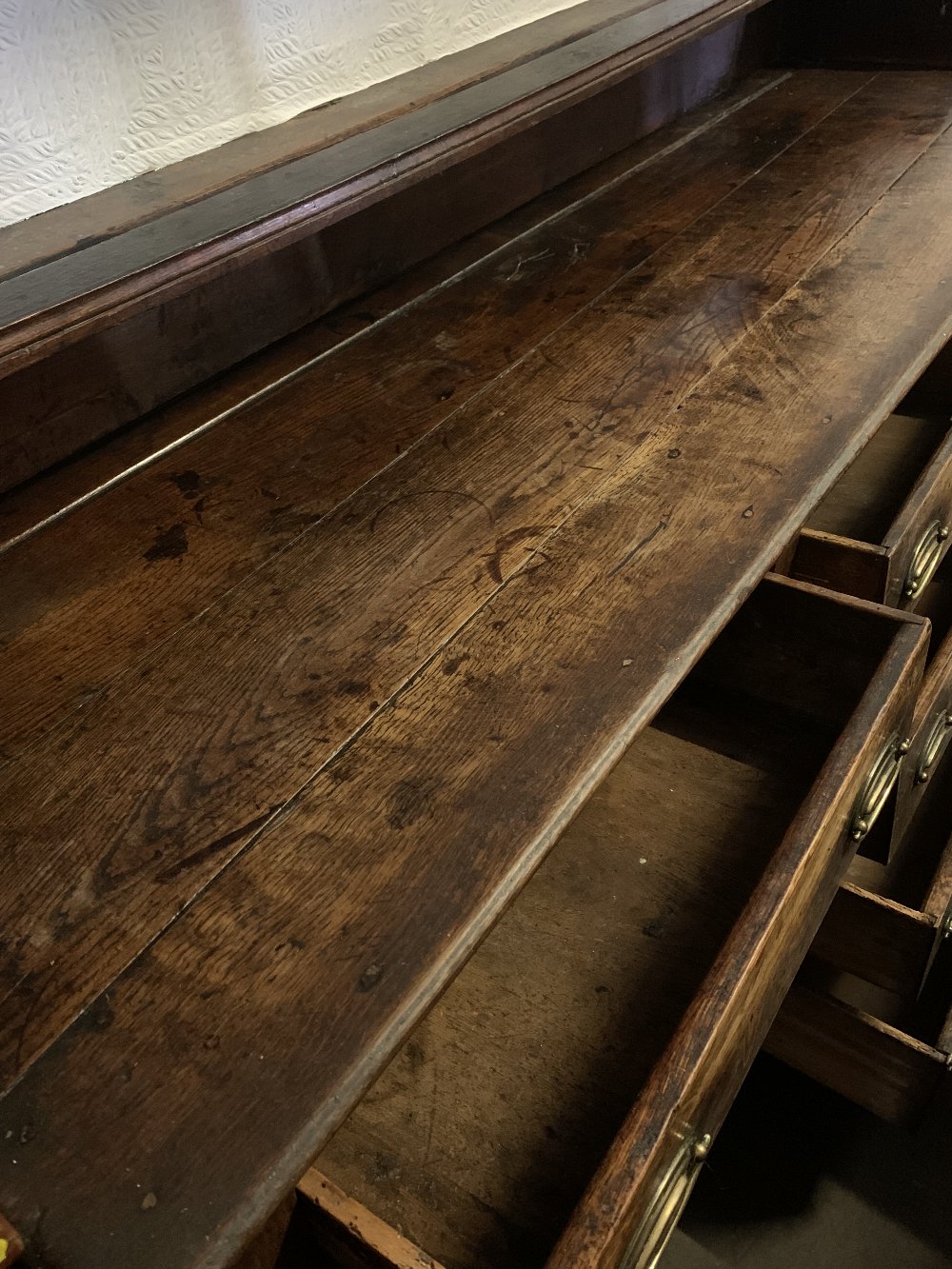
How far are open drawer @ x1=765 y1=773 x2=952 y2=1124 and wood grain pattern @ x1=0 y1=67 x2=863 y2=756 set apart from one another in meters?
0.49

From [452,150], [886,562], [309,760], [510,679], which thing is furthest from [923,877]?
[452,150]

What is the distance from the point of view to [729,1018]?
2.03ft

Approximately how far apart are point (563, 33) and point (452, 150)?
406 millimetres

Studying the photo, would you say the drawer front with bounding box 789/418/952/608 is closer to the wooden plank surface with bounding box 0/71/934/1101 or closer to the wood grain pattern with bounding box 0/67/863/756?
the wooden plank surface with bounding box 0/71/934/1101

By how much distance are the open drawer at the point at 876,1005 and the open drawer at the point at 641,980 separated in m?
0.14

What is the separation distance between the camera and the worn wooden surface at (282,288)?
96 cm

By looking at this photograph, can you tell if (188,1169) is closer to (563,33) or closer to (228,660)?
(228,660)

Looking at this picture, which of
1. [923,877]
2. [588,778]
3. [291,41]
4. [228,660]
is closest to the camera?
[588,778]

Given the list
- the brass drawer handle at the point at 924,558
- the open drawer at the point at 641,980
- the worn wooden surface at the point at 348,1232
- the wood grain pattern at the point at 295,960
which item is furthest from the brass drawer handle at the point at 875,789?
A: the worn wooden surface at the point at 348,1232

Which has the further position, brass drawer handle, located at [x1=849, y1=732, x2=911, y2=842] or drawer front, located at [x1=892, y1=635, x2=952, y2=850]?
drawer front, located at [x1=892, y1=635, x2=952, y2=850]

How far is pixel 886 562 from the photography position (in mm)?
909

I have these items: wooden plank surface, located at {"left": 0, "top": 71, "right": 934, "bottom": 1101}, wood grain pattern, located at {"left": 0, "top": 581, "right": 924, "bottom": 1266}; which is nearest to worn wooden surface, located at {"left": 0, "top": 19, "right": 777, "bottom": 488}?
wooden plank surface, located at {"left": 0, "top": 71, "right": 934, "bottom": 1101}

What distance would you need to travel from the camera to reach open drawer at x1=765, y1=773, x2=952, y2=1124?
0.94 m

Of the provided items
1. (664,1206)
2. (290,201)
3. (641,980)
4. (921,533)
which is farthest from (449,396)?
(664,1206)
